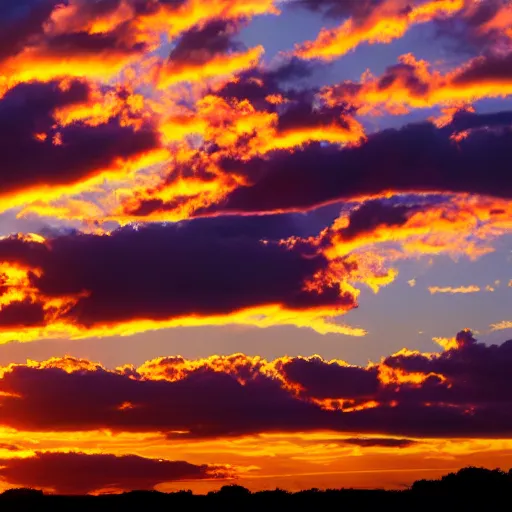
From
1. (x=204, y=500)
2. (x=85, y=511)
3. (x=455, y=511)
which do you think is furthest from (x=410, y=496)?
(x=85, y=511)

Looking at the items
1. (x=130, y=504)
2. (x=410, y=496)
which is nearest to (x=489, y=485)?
(x=410, y=496)

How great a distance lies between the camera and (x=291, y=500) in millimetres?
168875

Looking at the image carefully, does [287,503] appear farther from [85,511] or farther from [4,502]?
[4,502]

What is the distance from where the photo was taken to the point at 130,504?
16850cm

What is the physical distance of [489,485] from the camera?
17312 cm

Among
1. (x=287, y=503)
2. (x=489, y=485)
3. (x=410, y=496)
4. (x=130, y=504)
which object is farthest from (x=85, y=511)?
(x=489, y=485)

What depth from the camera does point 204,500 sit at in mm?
170125

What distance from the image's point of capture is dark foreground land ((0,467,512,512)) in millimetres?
164500

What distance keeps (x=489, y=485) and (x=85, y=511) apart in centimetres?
4845

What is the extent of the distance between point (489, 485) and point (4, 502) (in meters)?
58.5

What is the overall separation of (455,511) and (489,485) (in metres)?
14.4

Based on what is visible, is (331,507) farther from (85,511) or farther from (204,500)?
(85,511)

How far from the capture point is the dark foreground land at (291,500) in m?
164

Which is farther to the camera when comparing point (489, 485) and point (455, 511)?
point (489, 485)
